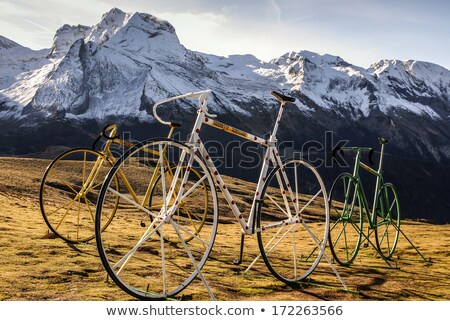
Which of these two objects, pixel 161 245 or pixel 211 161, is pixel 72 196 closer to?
pixel 211 161

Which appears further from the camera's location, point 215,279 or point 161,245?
point 215,279

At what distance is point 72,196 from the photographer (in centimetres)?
5128

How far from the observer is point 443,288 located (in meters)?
10.2

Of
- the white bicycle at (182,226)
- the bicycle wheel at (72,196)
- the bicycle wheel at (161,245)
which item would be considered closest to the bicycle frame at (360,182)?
the white bicycle at (182,226)

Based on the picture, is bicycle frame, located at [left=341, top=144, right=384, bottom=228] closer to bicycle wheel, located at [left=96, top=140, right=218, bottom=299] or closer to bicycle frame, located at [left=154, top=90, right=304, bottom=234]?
bicycle frame, located at [left=154, top=90, right=304, bottom=234]

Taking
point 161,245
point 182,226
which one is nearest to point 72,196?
point 182,226

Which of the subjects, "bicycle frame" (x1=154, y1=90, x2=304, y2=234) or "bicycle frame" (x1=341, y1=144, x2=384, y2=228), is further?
"bicycle frame" (x1=341, y1=144, x2=384, y2=228)

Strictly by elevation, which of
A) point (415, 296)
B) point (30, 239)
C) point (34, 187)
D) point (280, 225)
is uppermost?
point (280, 225)

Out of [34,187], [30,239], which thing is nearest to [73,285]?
[30,239]

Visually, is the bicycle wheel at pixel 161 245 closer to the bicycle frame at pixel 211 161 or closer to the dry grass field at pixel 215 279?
the bicycle frame at pixel 211 161

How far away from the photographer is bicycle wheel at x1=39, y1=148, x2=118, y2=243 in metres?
11.5

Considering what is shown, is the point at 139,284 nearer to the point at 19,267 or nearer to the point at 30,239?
the point at 19,267

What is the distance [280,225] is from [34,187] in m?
45.9

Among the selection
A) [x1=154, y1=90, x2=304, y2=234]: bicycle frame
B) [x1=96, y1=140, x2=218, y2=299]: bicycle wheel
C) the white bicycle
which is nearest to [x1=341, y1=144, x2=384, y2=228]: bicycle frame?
A: the white bicycle
